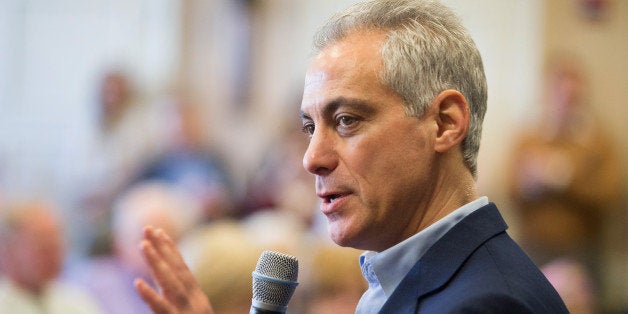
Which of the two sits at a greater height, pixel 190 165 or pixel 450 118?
pixel 450 118

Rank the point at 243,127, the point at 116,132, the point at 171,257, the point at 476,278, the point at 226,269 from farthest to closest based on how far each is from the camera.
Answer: the point at 243,127 → the point at 116,132 → the point at 226,269 → the point at 171,257 → the point at 476,278

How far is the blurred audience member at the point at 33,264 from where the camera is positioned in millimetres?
3828

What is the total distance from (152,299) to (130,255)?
2695mm

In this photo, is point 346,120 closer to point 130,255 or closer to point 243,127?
point 130,255

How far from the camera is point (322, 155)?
190 centimetres

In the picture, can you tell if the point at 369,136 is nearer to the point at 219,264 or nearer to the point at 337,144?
the point at 337,144

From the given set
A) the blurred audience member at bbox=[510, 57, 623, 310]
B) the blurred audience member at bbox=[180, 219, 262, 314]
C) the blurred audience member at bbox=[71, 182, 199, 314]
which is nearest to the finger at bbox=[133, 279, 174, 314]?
the blurred audience member at bbox=[180, 219, 262, 314]

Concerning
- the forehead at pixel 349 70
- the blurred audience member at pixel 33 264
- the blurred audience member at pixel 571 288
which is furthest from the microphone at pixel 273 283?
the blurred audience member at pixel 571 288

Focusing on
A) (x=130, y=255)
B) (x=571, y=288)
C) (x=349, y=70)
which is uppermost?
(x=349, y=70)

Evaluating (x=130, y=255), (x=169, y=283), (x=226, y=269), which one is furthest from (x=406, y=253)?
(x=130, y=255)

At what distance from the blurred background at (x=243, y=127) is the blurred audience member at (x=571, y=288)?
20 mm

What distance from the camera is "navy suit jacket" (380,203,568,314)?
159 cm

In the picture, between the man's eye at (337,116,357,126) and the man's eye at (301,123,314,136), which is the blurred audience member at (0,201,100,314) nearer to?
the man's eye at (301,123,314,136)

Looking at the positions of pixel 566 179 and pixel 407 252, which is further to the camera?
pixel 566 179
